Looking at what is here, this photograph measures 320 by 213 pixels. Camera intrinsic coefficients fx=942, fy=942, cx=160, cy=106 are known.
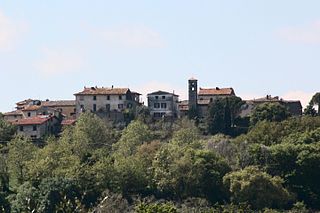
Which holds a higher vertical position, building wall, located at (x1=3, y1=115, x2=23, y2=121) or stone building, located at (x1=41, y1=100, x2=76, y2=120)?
stone building, located at (x1=41, y1=100, x2=76, y2=120)

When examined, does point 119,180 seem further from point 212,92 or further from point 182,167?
point 212,92

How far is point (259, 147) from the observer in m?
65.4

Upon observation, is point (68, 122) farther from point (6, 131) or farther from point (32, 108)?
point (6, 131)

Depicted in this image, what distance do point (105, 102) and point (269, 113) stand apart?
17987mm

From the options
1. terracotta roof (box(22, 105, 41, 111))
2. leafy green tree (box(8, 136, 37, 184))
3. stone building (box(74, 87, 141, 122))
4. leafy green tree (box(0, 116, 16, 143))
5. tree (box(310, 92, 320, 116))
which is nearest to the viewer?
leafy green tree (box(8, 136, 37, 184))

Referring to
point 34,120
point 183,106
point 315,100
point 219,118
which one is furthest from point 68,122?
point 315,100

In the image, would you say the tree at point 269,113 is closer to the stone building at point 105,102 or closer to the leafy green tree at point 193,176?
the stone building at point 105,102

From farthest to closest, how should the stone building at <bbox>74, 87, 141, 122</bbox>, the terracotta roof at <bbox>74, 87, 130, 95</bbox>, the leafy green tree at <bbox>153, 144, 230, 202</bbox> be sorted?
the terracotta roof at <bbox>74, 87, 130, 95</bbox>
the stone building at <bbox>74, 87, 141, 122</bbox>
the leafy green tree at <bbox>153, 144, 230, 202</bbox>

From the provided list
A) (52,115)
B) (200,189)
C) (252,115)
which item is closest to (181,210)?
(200,189)

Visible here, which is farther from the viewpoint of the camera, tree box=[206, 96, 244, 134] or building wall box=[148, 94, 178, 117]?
building wall box=[148, 94, 178, 117]

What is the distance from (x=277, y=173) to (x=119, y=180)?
10.8 m

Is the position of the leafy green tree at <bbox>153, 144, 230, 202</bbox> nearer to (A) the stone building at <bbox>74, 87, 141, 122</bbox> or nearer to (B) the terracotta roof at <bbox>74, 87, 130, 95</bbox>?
(A) the stone building at <bbox>74, 87, 141, 122</bbox>

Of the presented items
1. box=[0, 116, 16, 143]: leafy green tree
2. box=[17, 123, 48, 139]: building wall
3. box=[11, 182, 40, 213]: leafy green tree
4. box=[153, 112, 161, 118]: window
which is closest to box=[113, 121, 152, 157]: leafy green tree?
box=[11, 182, 40, 213]: leafy green tree

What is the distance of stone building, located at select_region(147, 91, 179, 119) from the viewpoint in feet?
303
